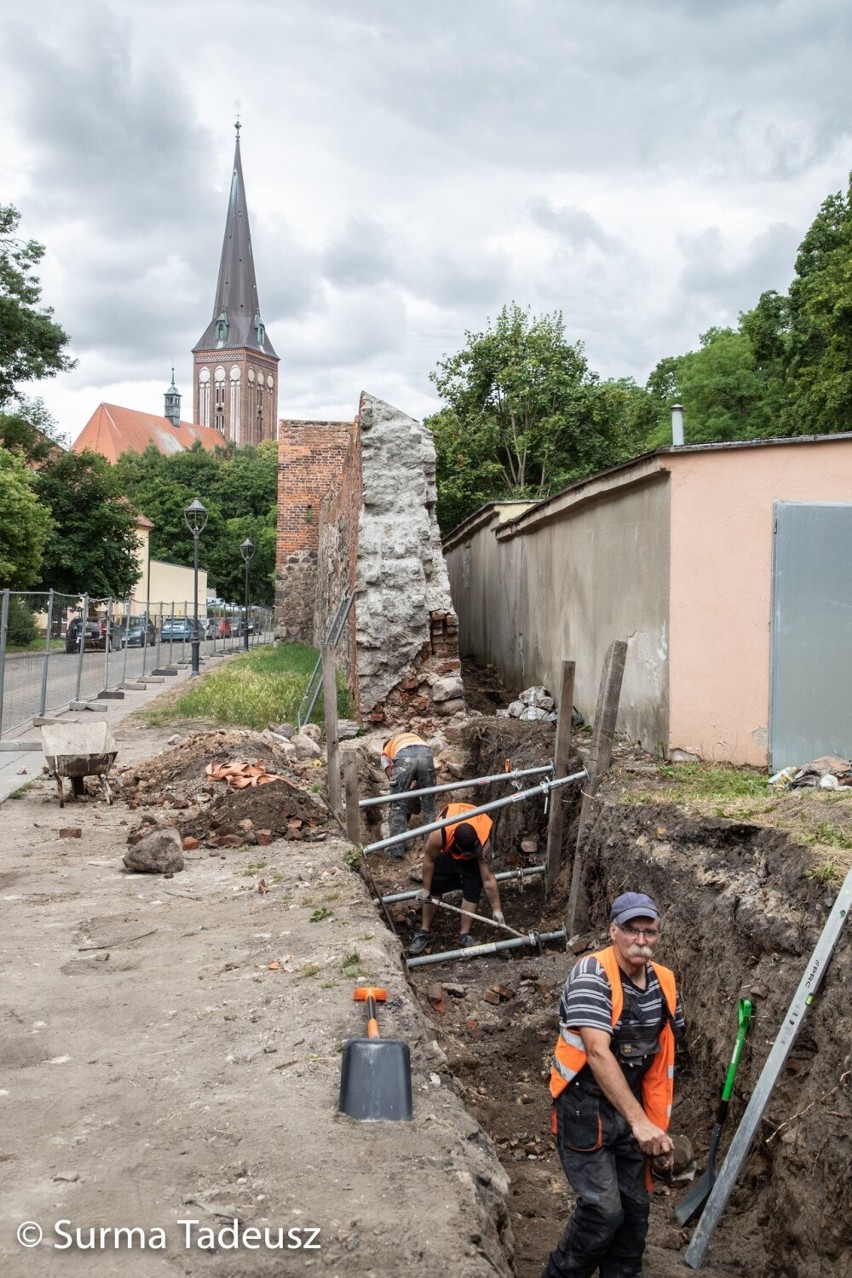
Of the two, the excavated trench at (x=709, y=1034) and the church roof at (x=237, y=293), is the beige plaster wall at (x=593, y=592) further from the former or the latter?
the church roof at (x=237, y=293)

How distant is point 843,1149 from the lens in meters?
4.32

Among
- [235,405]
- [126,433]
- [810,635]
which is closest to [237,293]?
[235,405]

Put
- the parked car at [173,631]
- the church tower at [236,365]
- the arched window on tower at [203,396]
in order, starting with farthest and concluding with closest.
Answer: the arched window on tower at [203,396], the church tower at [236,365], the parked car at [173,631]

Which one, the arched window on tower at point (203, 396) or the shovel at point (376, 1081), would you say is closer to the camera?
the shovel at point (376, 1081)

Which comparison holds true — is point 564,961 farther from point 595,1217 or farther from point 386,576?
point 386,576

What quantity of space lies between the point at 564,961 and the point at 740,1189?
3192 millimetres

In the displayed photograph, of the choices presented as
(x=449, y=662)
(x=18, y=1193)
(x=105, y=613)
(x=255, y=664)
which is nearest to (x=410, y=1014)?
(x=18, y=1193)

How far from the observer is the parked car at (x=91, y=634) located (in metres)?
19.3

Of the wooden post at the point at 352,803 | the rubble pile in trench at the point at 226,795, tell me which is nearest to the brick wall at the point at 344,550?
the rubble pile in trench at the point at 226,795

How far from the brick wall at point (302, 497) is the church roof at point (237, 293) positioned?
8744 centimetres

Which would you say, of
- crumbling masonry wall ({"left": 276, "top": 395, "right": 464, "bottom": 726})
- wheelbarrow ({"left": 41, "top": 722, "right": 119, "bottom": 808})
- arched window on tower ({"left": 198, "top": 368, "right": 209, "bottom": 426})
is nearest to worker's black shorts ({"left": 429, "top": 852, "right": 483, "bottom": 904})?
wheelbarrow ({"left": 41, "top": 722, "right": 119, "bottom": 808})

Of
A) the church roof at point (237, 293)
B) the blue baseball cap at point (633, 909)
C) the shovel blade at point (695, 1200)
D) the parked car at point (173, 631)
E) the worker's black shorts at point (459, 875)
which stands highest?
the church roof at point (237, 293)

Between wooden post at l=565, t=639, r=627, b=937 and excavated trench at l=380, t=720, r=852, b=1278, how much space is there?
10cm

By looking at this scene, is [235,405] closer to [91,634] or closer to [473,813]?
[91,634]
